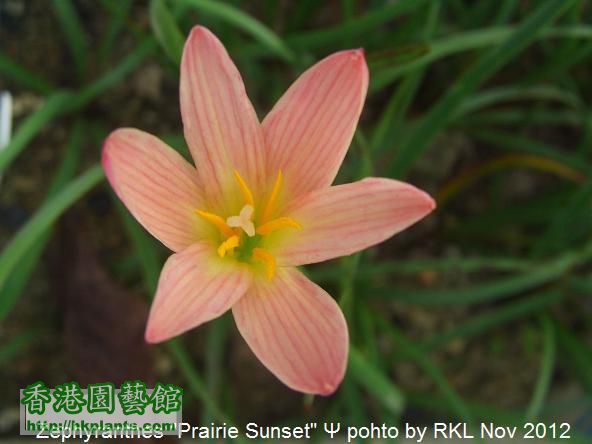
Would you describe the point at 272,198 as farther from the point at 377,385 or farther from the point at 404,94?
the point at 404,94

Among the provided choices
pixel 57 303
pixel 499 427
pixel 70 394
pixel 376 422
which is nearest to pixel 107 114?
pixel 57 303

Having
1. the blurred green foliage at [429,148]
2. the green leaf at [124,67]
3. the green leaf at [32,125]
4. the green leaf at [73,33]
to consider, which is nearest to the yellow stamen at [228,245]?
the blurred green foliage at [429,148]

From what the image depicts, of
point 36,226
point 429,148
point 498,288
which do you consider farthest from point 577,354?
point 36,226

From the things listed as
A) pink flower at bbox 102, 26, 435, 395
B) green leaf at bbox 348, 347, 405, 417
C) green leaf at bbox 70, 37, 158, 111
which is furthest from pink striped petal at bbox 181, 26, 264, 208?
green leaf at bbox 70, 37, 158, 111

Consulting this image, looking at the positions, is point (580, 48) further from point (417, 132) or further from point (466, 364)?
point (466, 364)

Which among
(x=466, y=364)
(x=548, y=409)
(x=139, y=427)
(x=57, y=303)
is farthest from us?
(x=466, y=364)

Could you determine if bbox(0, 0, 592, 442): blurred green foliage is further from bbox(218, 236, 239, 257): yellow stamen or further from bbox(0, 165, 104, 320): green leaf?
bbox(218, 236, 239, 257): yellow stamen

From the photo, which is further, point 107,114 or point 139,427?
point 107,114

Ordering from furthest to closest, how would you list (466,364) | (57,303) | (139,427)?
(466,364)
(57,303)
(139,427)
